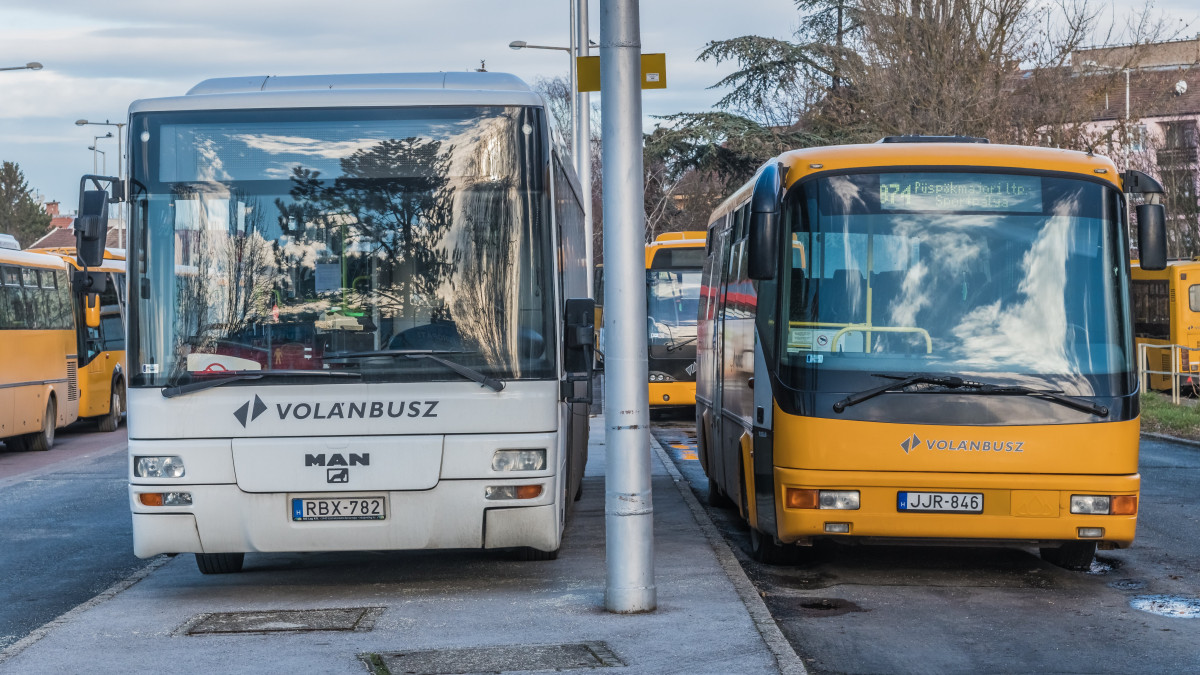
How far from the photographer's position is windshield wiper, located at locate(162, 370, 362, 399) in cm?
807

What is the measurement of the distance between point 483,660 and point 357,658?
0.59 metres

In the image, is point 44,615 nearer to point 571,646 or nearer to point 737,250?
point 571,646

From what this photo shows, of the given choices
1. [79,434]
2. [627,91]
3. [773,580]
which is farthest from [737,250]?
[79,434]

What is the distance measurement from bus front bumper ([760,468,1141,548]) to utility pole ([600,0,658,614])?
1340 mm

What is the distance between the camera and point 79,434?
2655cm

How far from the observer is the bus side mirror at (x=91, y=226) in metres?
8.12

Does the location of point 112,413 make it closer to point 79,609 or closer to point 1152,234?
point 79,609

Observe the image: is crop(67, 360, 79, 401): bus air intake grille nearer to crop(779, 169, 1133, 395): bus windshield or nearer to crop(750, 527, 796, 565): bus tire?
crop(750, 527, 796, 565): bus tire

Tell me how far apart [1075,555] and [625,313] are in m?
3.78

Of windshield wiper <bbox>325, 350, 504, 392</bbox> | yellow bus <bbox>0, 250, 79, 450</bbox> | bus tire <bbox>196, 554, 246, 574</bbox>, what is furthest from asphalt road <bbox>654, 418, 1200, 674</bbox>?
yellow bus <bbox>0, 250, 79, 450</bbox>

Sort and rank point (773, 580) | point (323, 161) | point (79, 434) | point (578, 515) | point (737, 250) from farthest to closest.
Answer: point (79, 434) < point (578, 515) < point (737, 250) < point (773, 580) < point (323, 161)

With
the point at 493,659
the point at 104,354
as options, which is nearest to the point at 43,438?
the point at 104,354

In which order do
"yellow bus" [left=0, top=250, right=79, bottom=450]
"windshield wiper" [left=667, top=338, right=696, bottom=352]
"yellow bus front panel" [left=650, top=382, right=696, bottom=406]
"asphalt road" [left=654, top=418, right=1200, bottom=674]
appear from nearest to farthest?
"asphalt road" [left=654, top=418, right=1200, bottom=674], "yellow bus" [left=0, top=250, right=79, bottom=450], "windshield wiper" [left=667, top=338, right=696, bottom=352], "yellow bus front panel" [left=650, top=382, right=696, bottom=406]

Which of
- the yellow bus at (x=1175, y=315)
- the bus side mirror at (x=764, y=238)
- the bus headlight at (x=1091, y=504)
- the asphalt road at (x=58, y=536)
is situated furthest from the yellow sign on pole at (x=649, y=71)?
the yellow bus at (x=1175, y=315)
